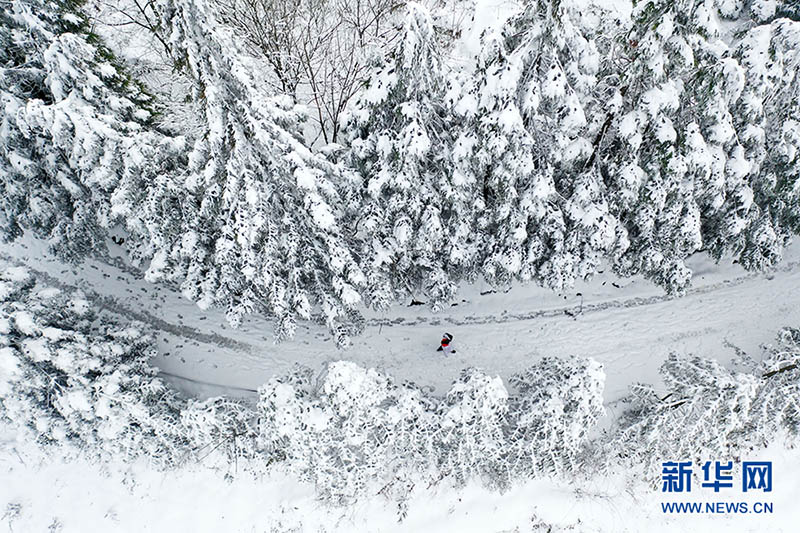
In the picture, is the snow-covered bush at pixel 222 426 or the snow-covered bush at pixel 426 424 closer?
the snow-covered bush at pixel 426 424

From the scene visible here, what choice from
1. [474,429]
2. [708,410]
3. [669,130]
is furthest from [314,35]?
[708,410]

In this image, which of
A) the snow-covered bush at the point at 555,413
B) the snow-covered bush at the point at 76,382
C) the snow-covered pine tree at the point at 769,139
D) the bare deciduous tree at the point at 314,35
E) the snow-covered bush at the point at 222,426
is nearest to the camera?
the snow-covered pine tree at the point at 769,139

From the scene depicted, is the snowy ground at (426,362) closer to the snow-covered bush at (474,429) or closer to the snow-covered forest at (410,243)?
the snow-covered forest at (410,243)

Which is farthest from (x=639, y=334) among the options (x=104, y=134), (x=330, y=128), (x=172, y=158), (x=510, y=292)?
(x=104, y=134)

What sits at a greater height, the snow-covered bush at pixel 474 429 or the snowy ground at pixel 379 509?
the snow-covered bush at pixel 474 429

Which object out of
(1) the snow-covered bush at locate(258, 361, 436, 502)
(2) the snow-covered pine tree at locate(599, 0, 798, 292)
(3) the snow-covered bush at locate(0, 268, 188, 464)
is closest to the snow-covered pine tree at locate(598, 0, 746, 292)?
(2) the snow-covered pine tree at locate(599, 0, 798, 292)

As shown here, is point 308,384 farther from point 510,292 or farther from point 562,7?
point 562,7

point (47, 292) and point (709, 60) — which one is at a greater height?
point (709, 60)

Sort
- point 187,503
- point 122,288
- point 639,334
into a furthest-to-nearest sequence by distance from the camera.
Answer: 1. point 122,288
2. point 639,334
3. point 187,503

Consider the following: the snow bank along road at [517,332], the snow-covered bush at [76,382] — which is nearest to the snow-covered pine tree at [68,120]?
the snow-covered bush at [76,382]
